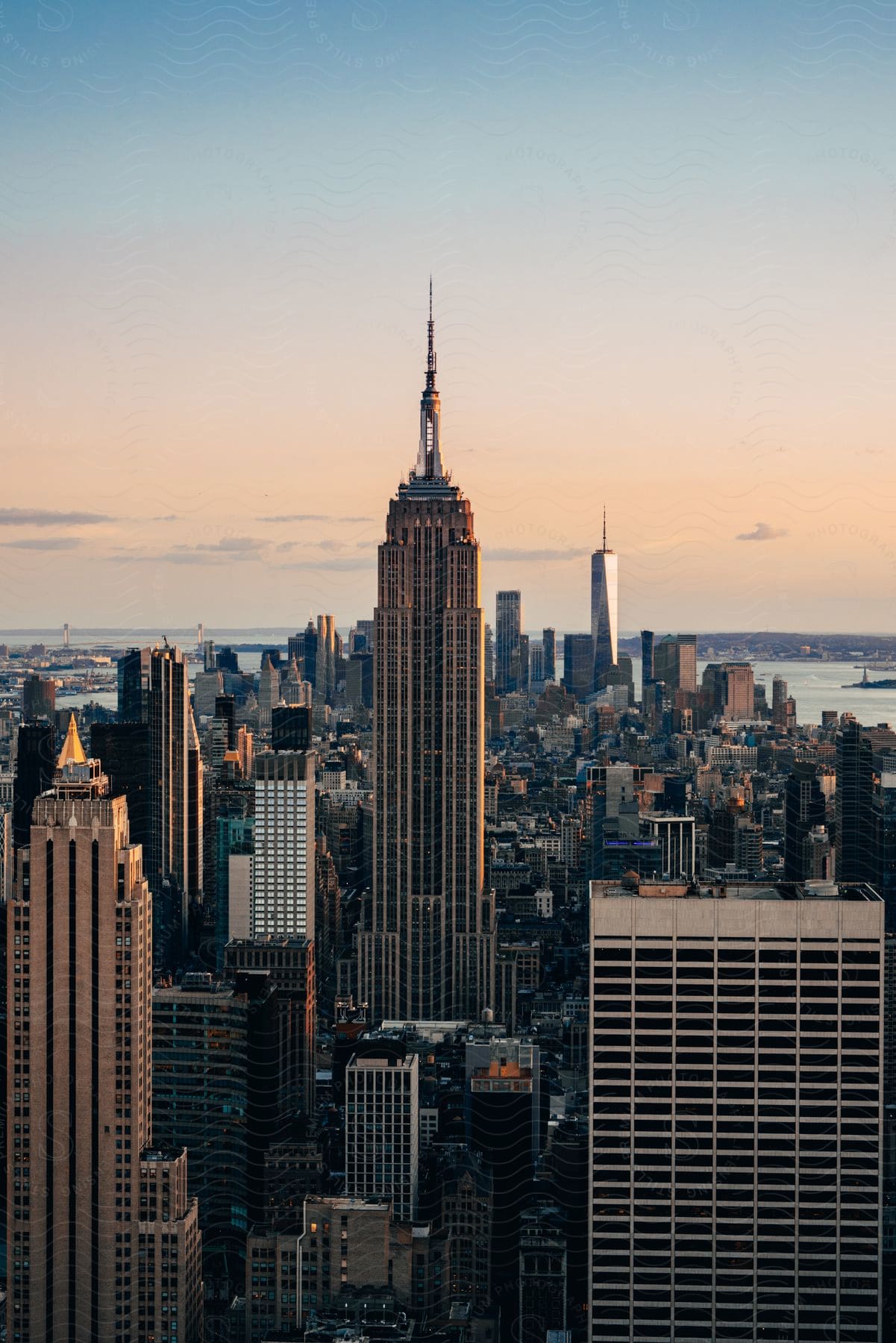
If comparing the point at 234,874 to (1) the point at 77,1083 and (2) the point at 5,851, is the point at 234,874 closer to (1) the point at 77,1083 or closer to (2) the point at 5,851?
(2) the point at 5,851

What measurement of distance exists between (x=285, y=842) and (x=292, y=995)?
390 cm

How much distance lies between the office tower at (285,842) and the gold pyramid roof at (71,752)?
374 inches

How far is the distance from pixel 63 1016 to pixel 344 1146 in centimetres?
438

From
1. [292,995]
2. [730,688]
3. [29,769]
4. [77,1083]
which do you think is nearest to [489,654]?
[292,995]

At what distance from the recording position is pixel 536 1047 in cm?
1571

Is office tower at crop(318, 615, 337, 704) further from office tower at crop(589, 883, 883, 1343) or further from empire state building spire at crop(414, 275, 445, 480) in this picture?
office tower at crop(589, 883, 883, 1343)

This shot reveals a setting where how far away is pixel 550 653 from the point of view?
18.4 m

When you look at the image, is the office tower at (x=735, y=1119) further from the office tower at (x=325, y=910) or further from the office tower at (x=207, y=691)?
the office tower at (x=325, y=910)

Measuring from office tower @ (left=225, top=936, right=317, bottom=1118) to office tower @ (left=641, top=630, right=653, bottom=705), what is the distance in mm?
4499

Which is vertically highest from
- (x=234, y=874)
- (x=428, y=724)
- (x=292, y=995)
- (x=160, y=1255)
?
(x=428, y=724)

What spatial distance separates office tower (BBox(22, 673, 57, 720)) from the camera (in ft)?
39.1

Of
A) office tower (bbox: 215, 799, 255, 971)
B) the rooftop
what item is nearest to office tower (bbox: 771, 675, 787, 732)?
the rooftop

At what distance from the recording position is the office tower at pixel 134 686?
14094mm

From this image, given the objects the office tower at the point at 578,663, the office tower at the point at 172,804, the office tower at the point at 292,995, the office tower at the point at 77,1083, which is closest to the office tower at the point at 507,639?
the office tower at the point at 578,663
